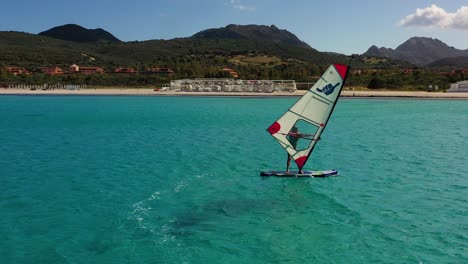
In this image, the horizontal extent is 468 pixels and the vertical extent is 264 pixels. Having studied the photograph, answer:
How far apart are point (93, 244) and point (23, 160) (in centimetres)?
1912

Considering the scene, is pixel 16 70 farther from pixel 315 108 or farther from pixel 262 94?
pixel 315 108

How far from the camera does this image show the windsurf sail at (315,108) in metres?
22.4

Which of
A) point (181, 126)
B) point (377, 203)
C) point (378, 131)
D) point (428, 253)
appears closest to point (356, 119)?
point (378, 131)

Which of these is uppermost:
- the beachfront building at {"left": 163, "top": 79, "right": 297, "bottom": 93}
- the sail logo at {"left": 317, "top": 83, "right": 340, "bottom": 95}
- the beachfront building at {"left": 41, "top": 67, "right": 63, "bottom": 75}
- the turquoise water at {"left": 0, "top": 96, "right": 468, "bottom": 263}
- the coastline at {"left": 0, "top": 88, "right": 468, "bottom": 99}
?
the beachfront building at {"left": 41, "top": 67, "right": 63, "bottom": 75}

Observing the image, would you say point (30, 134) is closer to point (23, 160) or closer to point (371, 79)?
point (23, 160)

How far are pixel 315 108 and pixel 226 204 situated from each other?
22.1 feet

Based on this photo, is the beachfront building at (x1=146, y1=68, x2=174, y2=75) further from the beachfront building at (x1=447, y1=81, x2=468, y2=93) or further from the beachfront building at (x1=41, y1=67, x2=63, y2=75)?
the beachfront building at (x1=447, y1=81, x2=468, y2=93)

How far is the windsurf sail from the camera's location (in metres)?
22.4

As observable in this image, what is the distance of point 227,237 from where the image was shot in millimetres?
17141

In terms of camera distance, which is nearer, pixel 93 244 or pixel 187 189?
pixel 93 244

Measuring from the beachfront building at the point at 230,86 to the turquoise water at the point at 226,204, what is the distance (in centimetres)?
10290

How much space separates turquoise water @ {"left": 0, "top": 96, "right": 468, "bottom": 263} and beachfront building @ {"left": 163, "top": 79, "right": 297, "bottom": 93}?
10290 cm

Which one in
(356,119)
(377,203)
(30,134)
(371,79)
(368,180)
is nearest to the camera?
(377,203)

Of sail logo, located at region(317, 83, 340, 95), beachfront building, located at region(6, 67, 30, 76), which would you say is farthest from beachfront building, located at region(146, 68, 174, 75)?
sail logo, located at region(317, 83, 340, 95)
